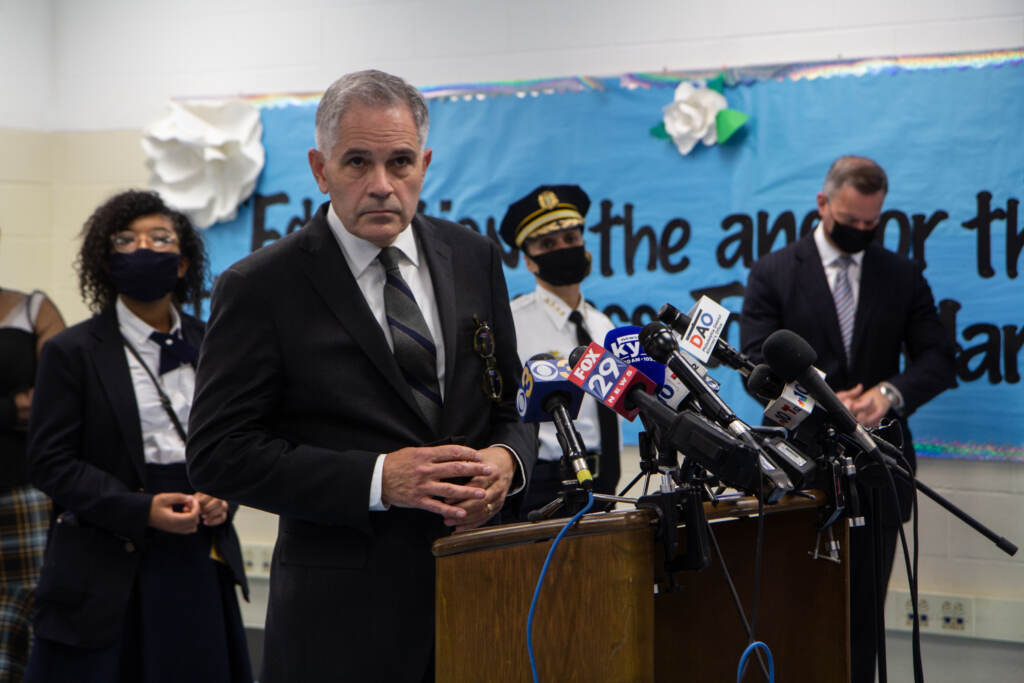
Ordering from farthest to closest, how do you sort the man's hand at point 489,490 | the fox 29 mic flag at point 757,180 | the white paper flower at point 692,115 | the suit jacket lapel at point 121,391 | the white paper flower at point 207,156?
the white paper flower at point 207,156 < the white paper flower at point 692,115 < the fox 29 mic flag at point 757,180 < the suit jacket lapel at point 121,391 < the man's hand at point 489,490

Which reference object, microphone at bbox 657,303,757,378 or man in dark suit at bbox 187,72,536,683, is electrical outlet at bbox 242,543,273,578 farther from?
microphone at bbox 657,303,757,378

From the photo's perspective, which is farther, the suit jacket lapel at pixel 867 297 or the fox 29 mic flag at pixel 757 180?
the fox 29 mic flag at pixel 757 180

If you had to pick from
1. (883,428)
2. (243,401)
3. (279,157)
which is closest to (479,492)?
(243,401)

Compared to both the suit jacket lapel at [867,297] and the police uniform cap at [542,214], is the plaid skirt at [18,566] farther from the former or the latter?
the suit jacket lapel at [867,297]

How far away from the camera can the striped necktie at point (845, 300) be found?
10.1ft

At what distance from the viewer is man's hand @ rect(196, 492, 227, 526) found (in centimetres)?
254

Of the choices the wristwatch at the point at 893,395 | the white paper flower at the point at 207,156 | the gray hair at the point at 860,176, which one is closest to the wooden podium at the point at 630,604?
the wristwatch at the point at 893,395

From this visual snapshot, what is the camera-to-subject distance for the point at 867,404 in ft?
9.43

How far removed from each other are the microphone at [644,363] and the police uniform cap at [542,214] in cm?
145

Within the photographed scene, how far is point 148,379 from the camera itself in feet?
8.55

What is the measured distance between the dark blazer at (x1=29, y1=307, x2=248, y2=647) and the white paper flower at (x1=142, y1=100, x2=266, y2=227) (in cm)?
159

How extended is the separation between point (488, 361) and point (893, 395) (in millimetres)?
1748

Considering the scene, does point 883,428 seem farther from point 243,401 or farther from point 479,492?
point 243,401

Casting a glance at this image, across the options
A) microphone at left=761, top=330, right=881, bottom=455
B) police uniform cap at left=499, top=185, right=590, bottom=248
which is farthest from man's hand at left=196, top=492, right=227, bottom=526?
microphone at left=761, top=330, right=881, bottom=455
